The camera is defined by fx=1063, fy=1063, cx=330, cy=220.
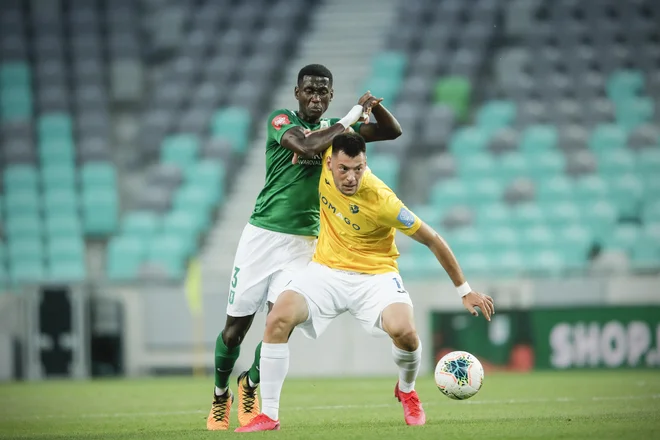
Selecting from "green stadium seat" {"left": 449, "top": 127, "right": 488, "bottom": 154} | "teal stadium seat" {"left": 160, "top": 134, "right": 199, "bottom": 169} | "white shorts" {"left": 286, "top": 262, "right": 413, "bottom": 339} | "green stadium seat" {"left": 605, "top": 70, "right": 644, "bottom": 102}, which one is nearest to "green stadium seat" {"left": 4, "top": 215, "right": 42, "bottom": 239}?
"teal stadium seat" {"left": 160, "top": 134, "right": 199, "bottom": 169}

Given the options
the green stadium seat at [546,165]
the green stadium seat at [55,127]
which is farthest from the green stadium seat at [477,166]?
the green stadium seat at [55,127]

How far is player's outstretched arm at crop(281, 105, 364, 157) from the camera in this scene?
21.3ft

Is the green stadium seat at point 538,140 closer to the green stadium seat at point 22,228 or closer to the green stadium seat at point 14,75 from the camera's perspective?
the green stadium seat at point 22,228

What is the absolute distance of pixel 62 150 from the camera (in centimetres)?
1872

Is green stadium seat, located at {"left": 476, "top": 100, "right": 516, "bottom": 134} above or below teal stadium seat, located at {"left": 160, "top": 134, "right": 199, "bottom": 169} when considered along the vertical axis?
above

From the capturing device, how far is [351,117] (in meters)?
6.64

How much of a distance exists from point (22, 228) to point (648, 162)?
10.1 meters

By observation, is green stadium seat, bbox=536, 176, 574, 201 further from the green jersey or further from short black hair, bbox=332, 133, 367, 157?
short black hair, bbox=332, 133, 367, 157

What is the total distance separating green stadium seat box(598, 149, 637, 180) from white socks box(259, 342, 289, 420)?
449 inches

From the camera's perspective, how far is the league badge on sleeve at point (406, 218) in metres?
6.36

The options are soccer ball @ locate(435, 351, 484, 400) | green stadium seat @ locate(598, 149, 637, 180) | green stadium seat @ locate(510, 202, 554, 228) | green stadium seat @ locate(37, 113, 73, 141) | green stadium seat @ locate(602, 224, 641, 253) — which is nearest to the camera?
soccer ball @ locate(435, 351, 484, 400)

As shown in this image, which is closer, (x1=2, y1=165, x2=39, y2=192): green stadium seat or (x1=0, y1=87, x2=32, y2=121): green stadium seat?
(x1=2, y1=165, x2=39, y2=192): green stadium seat

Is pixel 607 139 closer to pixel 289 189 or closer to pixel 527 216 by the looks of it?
pixel 527 216

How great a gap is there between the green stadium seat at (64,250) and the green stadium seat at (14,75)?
413 centimetres
